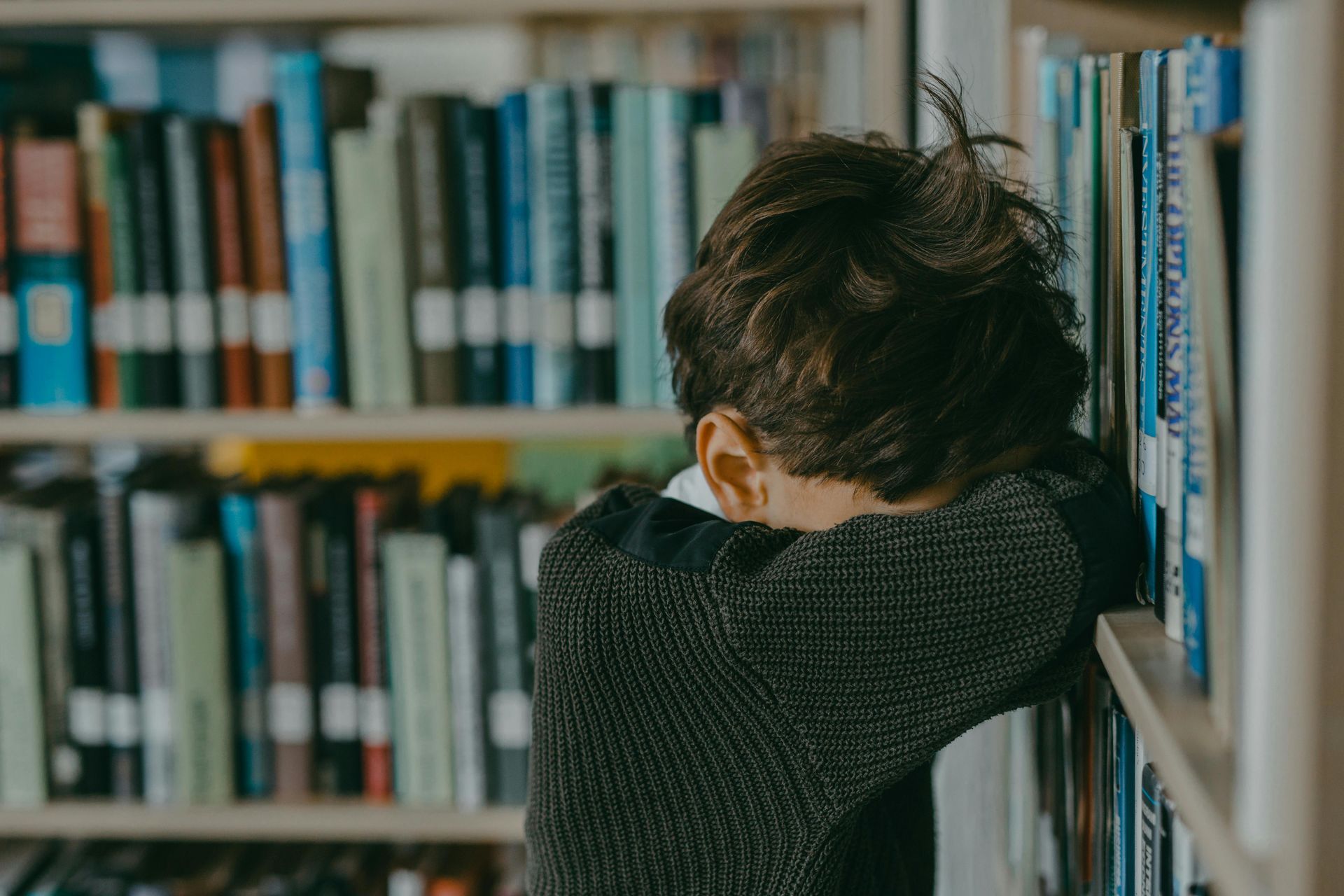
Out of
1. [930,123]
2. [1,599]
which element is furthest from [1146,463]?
[1,599]

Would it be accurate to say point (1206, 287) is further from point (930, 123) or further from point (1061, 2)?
point (930, 123)

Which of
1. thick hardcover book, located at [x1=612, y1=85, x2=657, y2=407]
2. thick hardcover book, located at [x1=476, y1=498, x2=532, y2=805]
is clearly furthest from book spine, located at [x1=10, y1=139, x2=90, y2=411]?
thick hardcover book, located at [x1=612, y1=85, x2=657, y2=407]

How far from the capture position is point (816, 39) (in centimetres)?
254

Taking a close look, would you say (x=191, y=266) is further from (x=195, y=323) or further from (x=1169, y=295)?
(x=1169, y=295)

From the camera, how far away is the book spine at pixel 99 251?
108 cm

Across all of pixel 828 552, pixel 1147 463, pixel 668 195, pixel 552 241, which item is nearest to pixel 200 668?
pixel 552 241

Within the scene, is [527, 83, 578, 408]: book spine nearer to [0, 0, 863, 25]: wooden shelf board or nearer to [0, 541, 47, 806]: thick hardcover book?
[0, 0, 863, 25]: wooden shelf board

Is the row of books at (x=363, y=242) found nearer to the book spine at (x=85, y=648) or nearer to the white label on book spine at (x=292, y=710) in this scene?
the book spine at (x=85, y=648)

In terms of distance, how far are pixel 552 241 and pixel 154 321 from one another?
16.9 inches

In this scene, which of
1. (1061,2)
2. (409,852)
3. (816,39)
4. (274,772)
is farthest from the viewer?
(816,39)

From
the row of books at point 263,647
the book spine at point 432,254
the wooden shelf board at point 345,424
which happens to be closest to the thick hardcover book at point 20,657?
the row of books at point 263,647

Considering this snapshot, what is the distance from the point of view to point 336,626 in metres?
1.13

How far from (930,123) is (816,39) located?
1.64m

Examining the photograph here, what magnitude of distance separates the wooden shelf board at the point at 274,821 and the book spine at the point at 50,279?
0.44 meters
